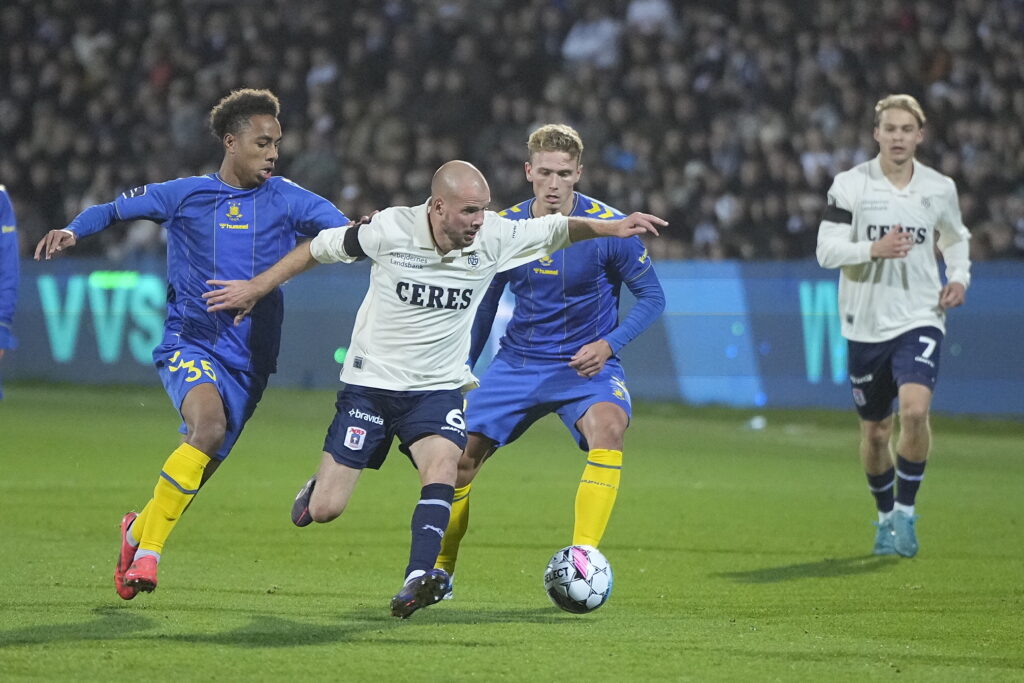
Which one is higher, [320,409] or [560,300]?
[560,300]

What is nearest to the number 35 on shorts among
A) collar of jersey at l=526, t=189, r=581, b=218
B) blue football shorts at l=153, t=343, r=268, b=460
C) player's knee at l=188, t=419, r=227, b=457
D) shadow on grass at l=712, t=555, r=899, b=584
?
blue football shorts at l=153, t=343, r=268, b=460

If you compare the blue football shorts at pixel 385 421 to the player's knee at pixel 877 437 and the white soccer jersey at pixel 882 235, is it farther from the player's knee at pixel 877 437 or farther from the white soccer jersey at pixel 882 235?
the player's knee at pixel 877 437

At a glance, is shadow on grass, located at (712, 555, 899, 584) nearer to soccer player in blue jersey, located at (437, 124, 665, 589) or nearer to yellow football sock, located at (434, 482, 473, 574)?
soccer player in blue jersey, located at (437, 124, 665, 589)

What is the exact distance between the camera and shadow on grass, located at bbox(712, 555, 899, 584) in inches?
307

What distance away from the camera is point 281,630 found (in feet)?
19.7

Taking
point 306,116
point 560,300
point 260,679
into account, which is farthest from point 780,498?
point 306,116

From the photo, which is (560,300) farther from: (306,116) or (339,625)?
(306,116)

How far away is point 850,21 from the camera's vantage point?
1958cm

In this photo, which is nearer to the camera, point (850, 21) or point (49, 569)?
point (49, 569)

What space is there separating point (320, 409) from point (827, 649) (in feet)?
36.0

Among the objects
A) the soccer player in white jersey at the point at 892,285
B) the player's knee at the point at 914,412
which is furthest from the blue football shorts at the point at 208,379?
the player's knee at the point at 914,412

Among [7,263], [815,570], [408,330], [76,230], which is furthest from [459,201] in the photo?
[815,570]

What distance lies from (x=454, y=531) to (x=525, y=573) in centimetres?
86

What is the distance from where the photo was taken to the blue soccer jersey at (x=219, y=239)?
693 cm
